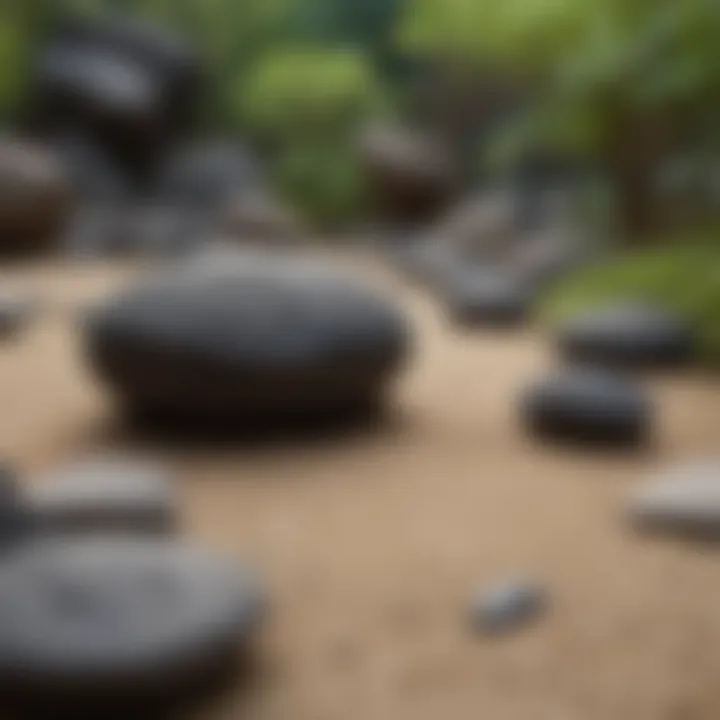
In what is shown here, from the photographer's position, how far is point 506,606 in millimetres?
2145

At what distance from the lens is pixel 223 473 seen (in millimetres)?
2900

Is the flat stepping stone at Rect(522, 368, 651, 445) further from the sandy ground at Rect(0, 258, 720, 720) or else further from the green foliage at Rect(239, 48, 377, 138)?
the green foliage at Rect(239, 48, 377, 138)

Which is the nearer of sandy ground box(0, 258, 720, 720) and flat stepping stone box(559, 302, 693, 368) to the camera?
sandy ground box(0, 258, 720, 720)

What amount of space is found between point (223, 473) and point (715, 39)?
8.23 ft

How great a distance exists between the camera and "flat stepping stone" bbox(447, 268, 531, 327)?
5.25 m

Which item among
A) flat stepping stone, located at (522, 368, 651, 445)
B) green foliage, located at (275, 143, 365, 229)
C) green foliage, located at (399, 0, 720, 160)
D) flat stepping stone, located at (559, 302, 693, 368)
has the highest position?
green foliage, located at (275, 143, 365, 229)

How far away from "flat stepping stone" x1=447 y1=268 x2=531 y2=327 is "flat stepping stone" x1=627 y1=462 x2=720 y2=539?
8.37 feet

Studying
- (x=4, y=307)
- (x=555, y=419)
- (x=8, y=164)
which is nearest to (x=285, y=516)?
(x=555, y=419)

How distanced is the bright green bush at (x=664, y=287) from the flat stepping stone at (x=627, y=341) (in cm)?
12

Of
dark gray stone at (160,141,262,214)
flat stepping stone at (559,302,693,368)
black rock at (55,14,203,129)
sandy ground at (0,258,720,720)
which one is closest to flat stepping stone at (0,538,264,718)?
sandy ground at (0,258,720,720)

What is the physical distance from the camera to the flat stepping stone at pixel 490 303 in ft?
17.2

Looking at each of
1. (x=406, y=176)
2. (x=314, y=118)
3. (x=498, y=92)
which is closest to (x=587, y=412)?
(x=498, y=92)

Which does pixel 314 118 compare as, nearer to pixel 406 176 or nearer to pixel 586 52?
pixel 406 176

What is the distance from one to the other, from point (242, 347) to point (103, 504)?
0.86 metres
